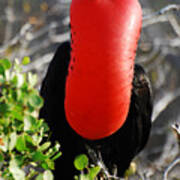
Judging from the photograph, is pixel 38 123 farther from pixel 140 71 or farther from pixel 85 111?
pixel 140 71

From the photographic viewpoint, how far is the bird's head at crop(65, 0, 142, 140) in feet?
4.00

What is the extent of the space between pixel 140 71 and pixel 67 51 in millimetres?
416

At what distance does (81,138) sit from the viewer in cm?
191

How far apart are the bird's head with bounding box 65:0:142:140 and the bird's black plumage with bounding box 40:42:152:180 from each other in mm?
433

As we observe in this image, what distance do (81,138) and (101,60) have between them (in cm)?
79

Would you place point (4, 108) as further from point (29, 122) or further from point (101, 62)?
point (101, 62)

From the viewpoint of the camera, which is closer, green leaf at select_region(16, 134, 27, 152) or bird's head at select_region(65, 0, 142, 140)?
green leaf at select_region(16, 134, 27, 152)

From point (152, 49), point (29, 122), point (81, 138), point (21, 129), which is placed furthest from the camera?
point (152, 49)

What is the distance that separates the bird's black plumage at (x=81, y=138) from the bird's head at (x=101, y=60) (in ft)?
→ 1.42

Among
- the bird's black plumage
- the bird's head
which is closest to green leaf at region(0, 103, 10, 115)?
the bird's head

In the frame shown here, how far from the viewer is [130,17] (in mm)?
A: 1238

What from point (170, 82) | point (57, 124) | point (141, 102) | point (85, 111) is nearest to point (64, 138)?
point (57, 124)

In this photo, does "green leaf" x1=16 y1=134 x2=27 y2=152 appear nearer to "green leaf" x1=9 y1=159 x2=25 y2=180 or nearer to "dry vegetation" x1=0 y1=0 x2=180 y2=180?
"green leaf" x1=9 y1=159 x2=25 y2=180

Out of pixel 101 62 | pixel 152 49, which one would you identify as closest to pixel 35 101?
pixel 101 62
